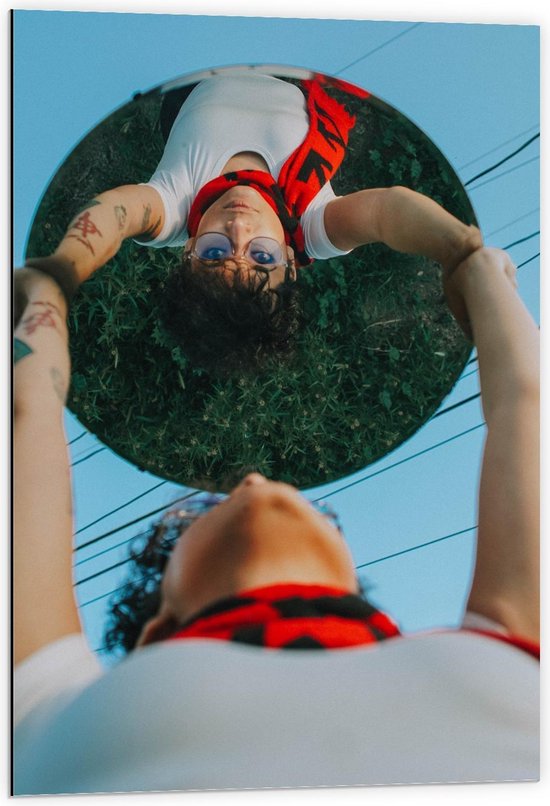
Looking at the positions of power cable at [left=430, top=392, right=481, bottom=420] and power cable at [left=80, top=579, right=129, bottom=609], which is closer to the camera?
power cable at [left=80, top=579, right=129, bottom=609]

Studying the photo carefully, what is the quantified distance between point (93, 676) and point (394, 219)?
2.43ft

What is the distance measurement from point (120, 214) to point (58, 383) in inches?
10.2

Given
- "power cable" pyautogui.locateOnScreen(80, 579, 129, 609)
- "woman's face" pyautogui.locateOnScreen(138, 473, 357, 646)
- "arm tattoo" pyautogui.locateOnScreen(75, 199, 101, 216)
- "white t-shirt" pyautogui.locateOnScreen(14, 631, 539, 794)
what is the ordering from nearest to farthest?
"white t-shirt" pyautogui.locateOnScreen(14, 631, 539, 794) → "woman's face" pyautogui.locateOnScreen(138, 473, 357, 646) → "power cable" pyautogui.locateOnScreen(80, 579, 129, 609) → "arm tattoo" pyautogui.locateOnScreen(75, 199, 101, 216)

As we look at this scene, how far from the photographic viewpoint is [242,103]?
64.8 inches

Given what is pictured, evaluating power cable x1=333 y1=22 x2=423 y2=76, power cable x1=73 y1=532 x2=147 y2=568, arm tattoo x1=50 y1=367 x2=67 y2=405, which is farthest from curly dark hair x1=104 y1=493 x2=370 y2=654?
power cable x1=333 y1=22 x2=423 y2=76

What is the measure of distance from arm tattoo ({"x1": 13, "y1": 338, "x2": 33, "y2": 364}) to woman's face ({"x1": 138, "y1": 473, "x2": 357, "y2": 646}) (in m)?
0.30

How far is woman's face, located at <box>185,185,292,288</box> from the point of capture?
159 cm

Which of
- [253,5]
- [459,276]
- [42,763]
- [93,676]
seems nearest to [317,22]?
[253,5]

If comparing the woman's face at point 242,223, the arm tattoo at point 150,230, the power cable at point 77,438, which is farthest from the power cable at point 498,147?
the power cable at point 77,438

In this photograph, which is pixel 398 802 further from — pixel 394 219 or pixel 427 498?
pixel 394 219

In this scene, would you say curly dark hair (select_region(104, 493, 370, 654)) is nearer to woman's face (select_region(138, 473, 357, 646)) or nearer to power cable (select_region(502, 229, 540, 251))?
woman's face (select_region(138, 473, 357, 646))

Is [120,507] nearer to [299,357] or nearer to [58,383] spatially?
[58,383]

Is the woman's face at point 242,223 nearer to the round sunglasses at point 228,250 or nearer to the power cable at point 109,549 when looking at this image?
the round sunglasses at point 228,250

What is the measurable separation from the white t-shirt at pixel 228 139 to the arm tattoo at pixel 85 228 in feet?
0.34
